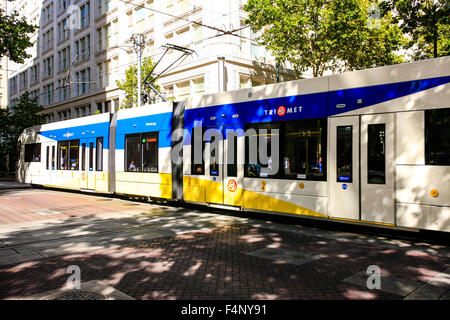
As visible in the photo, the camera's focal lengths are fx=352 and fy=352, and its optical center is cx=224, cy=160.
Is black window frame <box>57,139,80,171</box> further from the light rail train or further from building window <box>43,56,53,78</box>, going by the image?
building window <box>43,56,53,78</box>

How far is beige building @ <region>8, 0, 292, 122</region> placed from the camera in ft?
88.8

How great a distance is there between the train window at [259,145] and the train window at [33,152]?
16.1 meters

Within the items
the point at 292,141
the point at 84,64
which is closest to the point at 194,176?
the point at 292,141

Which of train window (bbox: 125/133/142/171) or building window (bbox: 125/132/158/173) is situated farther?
train window (bbox: 125/133/142/171)

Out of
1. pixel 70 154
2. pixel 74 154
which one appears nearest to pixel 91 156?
pixel 74 154

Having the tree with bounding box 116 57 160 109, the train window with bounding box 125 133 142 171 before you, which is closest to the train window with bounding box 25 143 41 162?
the tree with bounding box 116 57 160 109

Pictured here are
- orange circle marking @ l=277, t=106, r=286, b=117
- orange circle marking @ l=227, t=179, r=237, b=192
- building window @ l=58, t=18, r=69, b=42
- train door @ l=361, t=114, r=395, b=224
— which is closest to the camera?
train door @ l=361, t=114, r=395, b=224

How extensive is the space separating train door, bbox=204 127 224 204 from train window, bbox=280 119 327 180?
7.35 feet

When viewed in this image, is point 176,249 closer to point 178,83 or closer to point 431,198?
point 431,198

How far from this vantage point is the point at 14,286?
5062 millimetres

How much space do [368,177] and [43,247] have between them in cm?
704

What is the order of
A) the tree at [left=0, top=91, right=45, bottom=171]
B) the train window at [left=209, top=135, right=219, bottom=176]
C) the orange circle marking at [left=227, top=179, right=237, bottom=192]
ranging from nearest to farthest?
1. the orange circle marking at [left=227, top=179, right=237, bottom=192]
2. the train window at [left=209, top=135, right=219, bottom=176]
3. the tree at [left=0, top=91, right=45, bottom=171]

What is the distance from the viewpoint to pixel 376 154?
25.0ft

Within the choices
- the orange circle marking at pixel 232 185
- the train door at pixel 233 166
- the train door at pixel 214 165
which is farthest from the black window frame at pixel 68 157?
the orange circle marking at pixel 232 185
